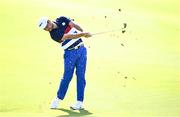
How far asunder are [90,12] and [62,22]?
10453 mm

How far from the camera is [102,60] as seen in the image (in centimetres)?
1563

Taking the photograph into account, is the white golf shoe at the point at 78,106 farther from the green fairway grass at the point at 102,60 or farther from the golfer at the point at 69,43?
the green fairway grass at the point at 102,60

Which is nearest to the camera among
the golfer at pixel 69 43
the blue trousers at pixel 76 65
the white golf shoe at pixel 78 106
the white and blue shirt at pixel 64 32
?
the golfer at pixel 69 43

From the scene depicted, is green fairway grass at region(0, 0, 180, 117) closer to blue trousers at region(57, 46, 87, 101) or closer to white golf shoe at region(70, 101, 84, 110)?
white golf shoe at region(70, 101, 84, 110)

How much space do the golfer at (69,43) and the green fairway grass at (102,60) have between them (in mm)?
577

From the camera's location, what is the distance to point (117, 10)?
21500 millimetres

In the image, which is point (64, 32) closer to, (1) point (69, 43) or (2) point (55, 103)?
(1) point (69, 43)

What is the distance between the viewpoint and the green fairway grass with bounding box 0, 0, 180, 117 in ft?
37.7

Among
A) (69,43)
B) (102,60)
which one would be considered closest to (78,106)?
(69,43)

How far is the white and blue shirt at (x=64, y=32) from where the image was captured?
10609mm

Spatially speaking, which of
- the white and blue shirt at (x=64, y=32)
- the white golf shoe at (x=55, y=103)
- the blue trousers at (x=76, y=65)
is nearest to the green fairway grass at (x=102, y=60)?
the white golf shoe at (x=55, y=103)

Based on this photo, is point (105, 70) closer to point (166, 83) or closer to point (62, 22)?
point (166, 83)

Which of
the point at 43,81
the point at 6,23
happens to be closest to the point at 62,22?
the point at 43,81

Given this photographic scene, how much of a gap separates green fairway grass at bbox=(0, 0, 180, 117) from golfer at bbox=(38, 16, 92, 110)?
58 cm
